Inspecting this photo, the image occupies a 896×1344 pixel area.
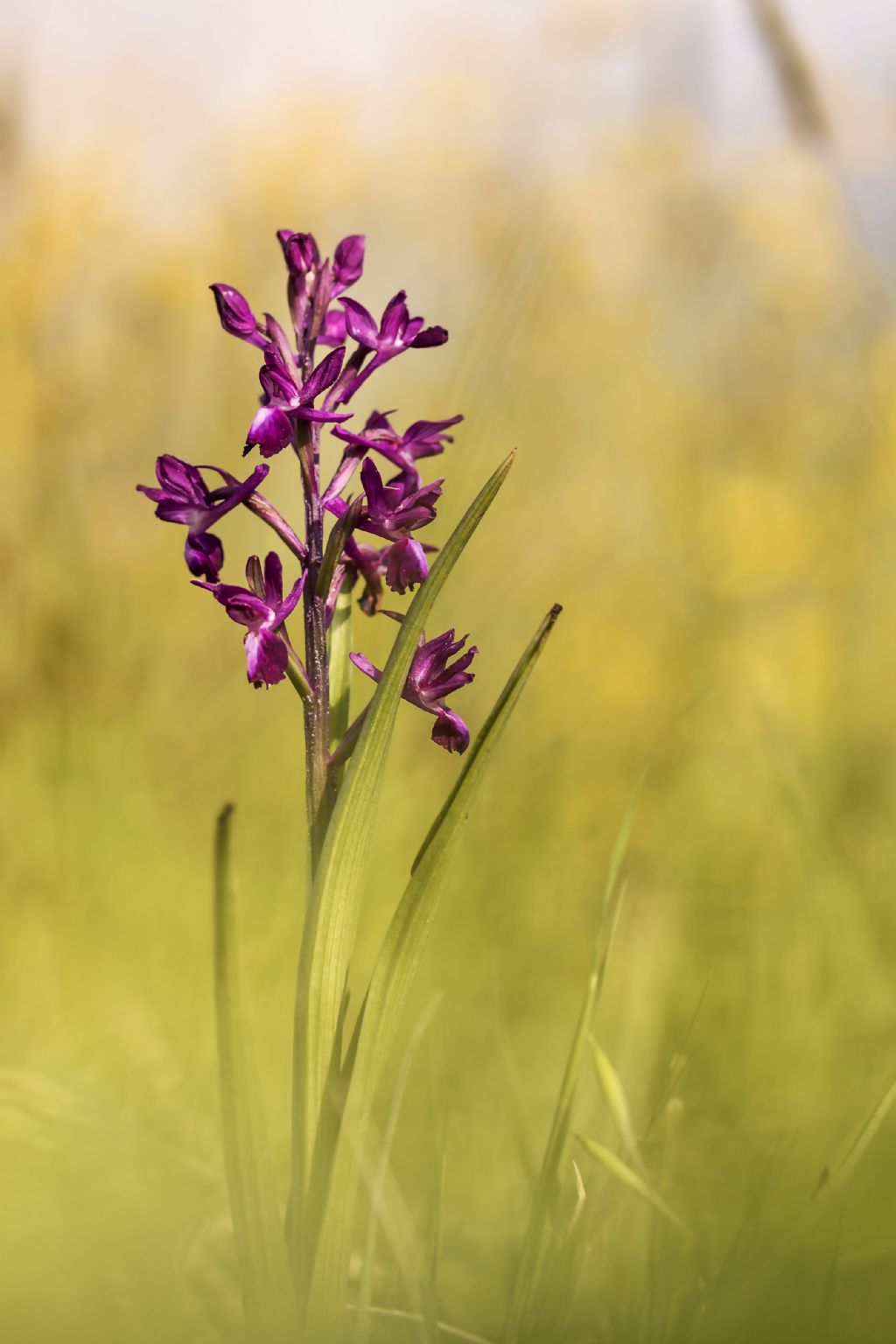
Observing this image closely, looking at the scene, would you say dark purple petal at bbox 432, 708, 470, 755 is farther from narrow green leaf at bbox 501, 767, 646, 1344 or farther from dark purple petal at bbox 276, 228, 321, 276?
dark purple petal at bbox 276, 228, 321, 276

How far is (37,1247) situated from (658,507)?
0.79m

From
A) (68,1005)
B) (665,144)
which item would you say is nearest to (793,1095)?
(68,1005)

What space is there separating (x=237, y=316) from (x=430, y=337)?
77 mm

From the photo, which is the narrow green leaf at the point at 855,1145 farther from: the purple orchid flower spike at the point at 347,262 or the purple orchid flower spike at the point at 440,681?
the purple orchid flower spike at the point at 347,262

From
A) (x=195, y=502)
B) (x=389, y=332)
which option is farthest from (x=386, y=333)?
(x=195, y=502)

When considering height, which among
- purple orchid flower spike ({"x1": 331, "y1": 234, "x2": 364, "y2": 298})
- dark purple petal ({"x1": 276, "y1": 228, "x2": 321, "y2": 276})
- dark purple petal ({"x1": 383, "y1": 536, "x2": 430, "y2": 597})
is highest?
purple orchid flower spike ({"x1": 331, "y1": 234, "x2": 364, "y2": 298})

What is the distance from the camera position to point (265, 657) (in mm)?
401

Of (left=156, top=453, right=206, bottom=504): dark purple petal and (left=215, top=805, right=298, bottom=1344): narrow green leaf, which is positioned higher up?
(left=156, top=453, right=206, bottom=504): dark purple petal

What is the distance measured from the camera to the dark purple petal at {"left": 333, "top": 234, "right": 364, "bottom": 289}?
44 cm

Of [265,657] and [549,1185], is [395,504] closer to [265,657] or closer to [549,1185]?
[265,657]

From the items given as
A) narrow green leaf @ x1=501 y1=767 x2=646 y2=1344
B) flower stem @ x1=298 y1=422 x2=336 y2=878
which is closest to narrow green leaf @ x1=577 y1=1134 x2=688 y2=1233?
narrow green leaf @ x1=501 y1=767 x2=646 y2=1344

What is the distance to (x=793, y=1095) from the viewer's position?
0.60 meters

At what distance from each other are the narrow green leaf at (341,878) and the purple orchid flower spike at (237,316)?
13 cm

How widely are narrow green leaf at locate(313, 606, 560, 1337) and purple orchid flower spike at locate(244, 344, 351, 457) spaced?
0.40 ft
